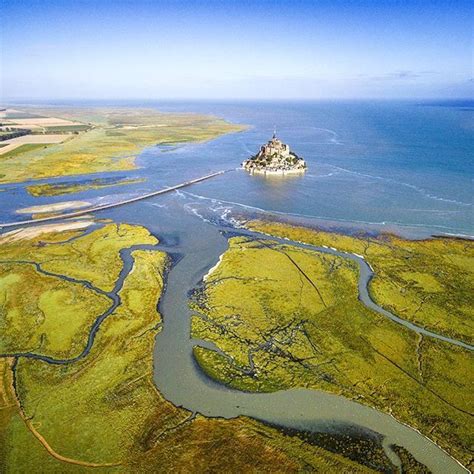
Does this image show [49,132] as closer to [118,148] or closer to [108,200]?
[118,148]

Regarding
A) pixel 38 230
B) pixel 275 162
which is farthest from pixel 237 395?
pixel 275 162

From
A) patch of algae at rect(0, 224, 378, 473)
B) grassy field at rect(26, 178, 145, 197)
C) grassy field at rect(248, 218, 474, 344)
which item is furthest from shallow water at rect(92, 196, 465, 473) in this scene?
grassy field at rect(26, 178, 145, 197)

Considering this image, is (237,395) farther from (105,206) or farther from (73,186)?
(73,186)

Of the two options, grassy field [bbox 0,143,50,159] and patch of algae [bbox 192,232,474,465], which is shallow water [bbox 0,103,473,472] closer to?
patch of algae [bbox 192,232,474,465]

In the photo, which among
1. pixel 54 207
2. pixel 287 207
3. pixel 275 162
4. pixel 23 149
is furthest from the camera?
pixel 23 149

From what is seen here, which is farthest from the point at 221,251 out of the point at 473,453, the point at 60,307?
the point at 473,453

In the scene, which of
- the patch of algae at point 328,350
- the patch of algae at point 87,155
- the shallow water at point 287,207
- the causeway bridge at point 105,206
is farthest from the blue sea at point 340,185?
the patch of algae at point 328,350
